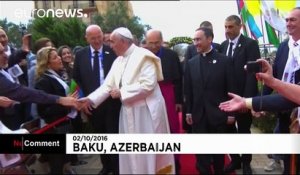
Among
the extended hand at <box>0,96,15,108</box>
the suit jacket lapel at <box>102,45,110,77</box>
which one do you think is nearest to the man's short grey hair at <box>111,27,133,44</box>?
the suit jacket lapel at <box>102,45,110,77</box>

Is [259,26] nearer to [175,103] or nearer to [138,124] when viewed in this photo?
[175,103]

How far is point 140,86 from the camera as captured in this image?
77.6 inches

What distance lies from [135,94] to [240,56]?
0.52 meters

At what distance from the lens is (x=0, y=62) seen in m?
1.81

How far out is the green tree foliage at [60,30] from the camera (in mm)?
1766

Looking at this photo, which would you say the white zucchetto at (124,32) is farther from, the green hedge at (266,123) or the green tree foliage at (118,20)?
the green hedge at (266,123)

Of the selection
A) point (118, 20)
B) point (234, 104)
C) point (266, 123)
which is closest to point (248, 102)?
point (234, 104)

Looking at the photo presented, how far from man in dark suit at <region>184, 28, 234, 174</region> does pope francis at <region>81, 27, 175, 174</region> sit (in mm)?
142

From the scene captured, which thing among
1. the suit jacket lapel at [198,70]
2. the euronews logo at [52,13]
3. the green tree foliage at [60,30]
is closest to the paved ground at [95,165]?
the suit jacket lapel at [198,70]

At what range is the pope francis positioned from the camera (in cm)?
188

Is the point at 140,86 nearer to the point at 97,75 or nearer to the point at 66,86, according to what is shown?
the point at 97,75

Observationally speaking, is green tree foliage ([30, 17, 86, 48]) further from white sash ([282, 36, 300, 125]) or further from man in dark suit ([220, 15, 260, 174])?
white sash ([282, 36, 300, 125])

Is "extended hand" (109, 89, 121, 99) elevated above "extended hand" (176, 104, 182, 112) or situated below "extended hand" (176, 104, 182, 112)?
above

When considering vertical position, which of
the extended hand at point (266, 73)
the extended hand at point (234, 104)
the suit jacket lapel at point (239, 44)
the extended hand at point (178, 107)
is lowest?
the extended hand at point (178, 107)
